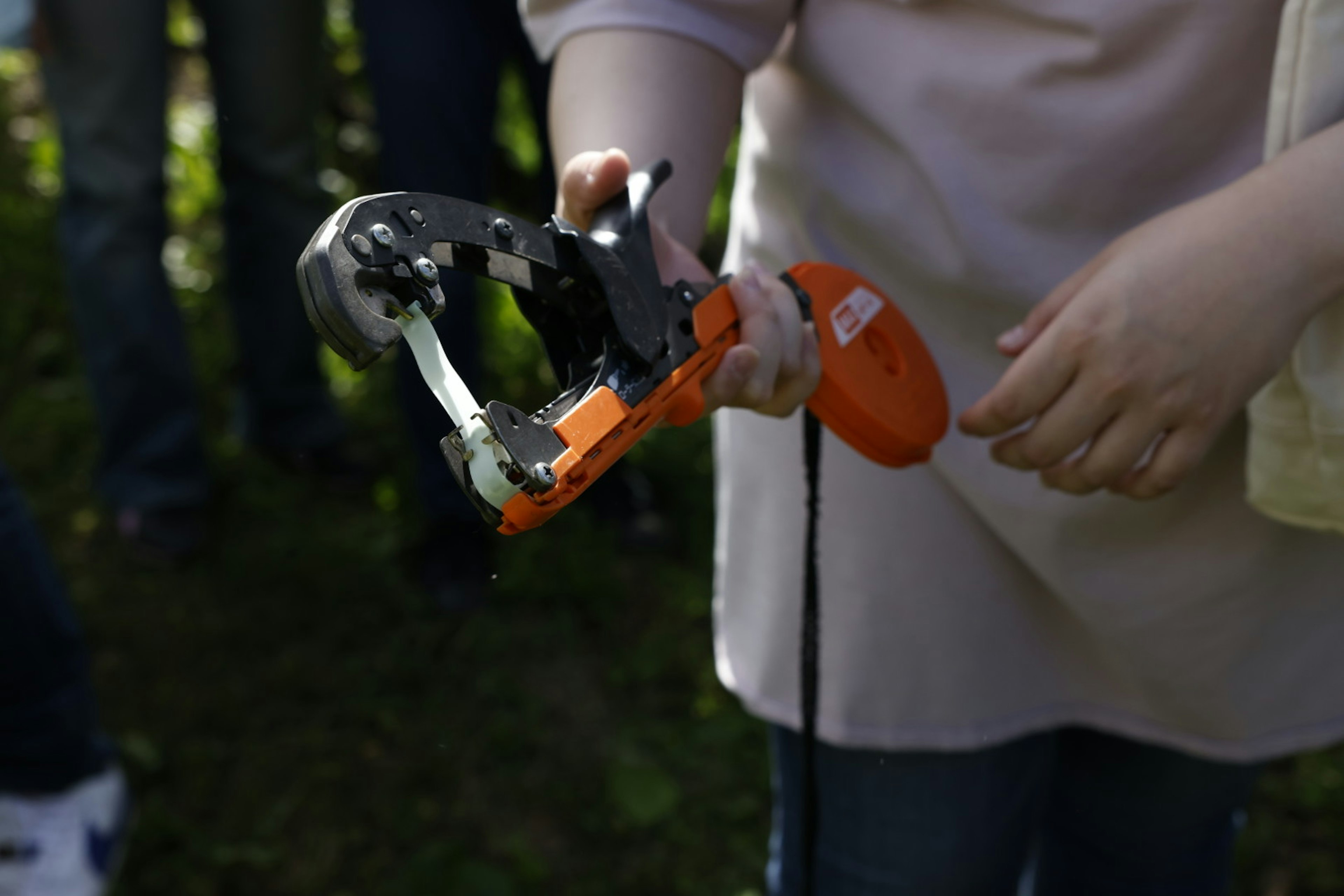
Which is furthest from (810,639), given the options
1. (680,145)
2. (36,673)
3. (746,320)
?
(36,673)

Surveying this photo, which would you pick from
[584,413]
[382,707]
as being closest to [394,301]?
[584,413]

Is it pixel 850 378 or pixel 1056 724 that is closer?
pixel 850 378

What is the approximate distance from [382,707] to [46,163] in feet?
8.13

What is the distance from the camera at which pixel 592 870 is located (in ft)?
6.61

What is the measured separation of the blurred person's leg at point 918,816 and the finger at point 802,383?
1.46 feet

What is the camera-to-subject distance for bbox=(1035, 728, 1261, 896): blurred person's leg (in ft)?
4.15

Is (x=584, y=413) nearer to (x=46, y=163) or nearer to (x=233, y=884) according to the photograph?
(x=233, y=884)

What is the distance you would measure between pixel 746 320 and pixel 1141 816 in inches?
32.0

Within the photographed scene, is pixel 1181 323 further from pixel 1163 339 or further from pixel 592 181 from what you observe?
pixel 592 181

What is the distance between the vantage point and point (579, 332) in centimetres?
83

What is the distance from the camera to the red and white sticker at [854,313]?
976mm

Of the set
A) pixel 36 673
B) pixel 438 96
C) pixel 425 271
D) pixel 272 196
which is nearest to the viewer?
pixel 425 271

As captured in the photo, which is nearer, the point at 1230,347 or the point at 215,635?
the point at 1230,347

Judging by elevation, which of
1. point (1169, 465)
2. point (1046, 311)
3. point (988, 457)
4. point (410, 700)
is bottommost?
point (410, 700)
